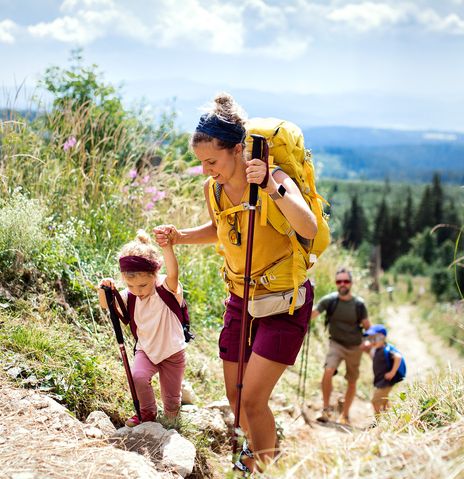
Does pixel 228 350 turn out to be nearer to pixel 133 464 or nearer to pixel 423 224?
pixel 133 464

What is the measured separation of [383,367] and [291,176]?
4499mm

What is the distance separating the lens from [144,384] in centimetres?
395

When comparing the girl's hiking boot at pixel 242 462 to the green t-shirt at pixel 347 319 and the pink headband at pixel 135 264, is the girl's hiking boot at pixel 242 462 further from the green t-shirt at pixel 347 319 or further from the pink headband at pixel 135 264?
the green t-shirt at pixel 347 319

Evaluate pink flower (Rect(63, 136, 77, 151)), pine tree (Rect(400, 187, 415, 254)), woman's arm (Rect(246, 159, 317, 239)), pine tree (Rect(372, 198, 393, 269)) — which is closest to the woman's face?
woman's arm (Rect(246, 159, 317, 239))

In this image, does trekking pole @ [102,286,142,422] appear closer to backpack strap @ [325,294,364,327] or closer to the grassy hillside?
the grassy hillside

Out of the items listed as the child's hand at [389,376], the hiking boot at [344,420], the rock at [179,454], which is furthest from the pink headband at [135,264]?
the hiking boot at [344,420]

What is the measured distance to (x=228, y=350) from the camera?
141 inches

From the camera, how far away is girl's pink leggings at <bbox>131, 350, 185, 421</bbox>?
156 inches

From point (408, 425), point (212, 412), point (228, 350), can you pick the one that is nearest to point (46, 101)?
point (212, 412)

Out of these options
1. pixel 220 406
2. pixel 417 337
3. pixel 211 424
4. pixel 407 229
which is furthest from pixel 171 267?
pixel 407 229

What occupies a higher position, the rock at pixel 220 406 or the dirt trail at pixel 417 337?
the rock at pixel 220 406

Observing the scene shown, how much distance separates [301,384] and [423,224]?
117 meters

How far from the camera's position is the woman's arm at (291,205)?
2990mm

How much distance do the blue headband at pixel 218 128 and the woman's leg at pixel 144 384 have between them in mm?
1646
